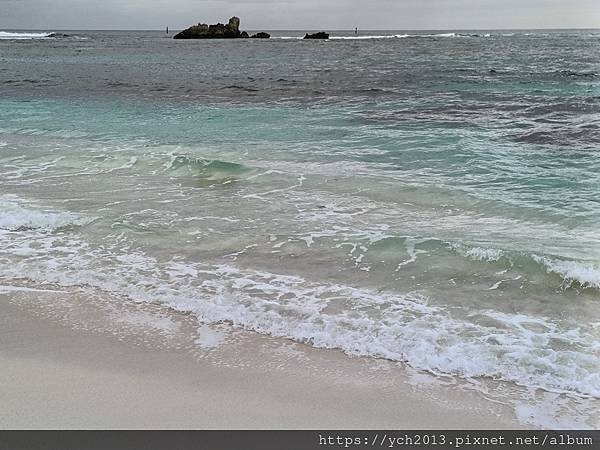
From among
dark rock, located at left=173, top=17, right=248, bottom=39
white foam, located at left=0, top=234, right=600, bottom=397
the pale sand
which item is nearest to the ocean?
white foam, located at left=0, top=234, right=600, bottom=397

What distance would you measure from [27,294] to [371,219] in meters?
4.03

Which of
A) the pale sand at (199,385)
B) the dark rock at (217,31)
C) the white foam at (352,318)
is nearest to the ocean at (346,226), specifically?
the white foam at (352,318)

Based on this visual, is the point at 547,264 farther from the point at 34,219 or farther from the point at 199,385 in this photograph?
the point at 34,219

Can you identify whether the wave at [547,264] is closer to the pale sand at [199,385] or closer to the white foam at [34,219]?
the pale sand at [199,385]

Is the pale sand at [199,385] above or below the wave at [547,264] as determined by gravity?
below

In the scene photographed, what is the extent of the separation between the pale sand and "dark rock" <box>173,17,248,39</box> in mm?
103092

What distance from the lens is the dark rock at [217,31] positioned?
10081 cm

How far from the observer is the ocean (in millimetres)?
4375

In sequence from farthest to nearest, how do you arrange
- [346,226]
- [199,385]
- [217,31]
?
[217,31], [346,226], [199,385]

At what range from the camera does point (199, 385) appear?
3604mm

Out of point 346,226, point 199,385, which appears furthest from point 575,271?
point 199,385

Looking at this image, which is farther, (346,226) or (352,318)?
(346,226)

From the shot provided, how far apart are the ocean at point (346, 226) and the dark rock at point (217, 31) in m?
90.5

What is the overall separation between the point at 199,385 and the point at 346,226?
3677mm
